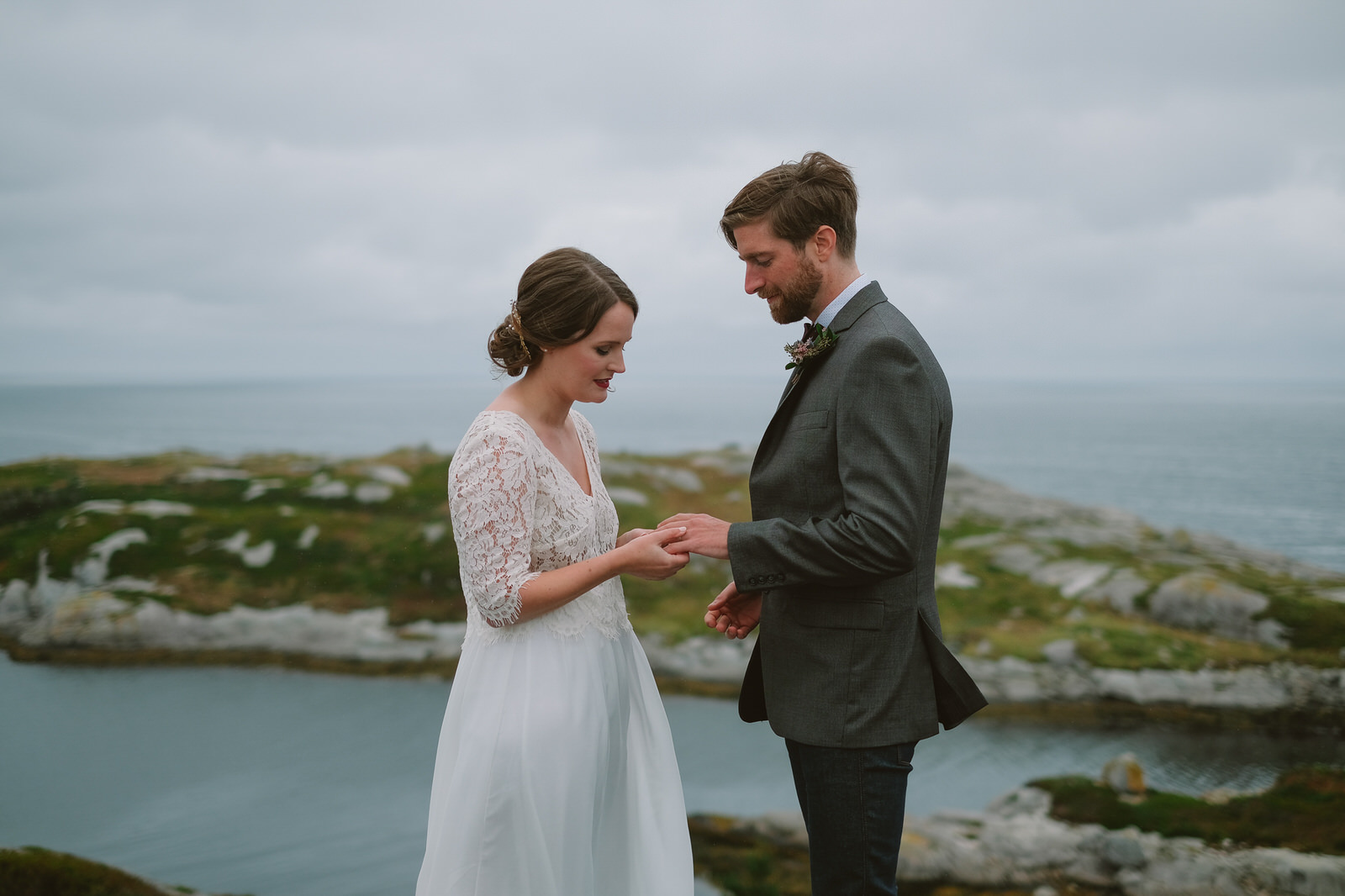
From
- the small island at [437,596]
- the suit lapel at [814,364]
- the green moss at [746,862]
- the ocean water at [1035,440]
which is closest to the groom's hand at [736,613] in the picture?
the suit lapel at [814,364]

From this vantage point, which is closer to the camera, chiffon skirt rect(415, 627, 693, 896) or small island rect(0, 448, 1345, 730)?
chiffon skirt rect(415, 627, 693, 896)

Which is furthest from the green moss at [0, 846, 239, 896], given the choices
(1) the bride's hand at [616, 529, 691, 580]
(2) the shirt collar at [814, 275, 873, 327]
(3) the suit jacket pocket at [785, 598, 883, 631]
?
(2) the shirt collar at [814, 275, 873, 327]

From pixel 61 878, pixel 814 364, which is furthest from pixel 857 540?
pixel 61 878

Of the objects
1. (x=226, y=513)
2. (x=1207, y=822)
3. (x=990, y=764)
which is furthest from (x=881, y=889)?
(x=226, y=513)

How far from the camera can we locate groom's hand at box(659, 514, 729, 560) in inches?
101

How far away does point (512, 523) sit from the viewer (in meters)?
2.60

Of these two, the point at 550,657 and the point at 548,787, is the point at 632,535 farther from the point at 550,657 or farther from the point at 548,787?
the point at 548,787

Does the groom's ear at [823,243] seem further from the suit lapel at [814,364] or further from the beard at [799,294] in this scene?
the suit lapel at [814,364]

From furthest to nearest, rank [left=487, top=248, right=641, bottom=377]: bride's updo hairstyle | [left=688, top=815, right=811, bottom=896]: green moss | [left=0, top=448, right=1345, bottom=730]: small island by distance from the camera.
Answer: [left=0, top=448, right=1345, bottom=730]: small island
[left=688, top=815, right=811, bottom=896]: green moss
[left=487, top=248, right=641, bottom=377]: bride's updo hairstyle

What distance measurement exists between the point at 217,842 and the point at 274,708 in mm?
1753

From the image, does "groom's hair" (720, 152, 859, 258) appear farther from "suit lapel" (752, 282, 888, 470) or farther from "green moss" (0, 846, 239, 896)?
"green moss" (0, 846, 239, 896)

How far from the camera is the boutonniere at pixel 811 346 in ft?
8.45

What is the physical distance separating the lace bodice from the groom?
414 millimetres

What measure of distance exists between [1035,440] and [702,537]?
8413 centimetres
